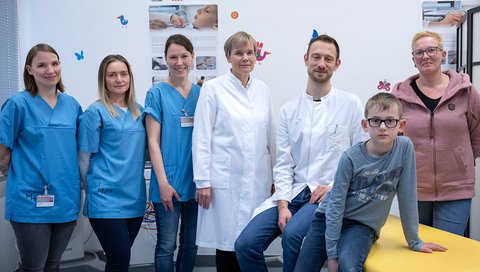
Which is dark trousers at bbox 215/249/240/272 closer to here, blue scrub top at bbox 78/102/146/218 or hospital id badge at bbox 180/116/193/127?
blue scrub top at bbox 78/102/146/218

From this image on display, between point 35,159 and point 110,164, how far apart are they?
315mm

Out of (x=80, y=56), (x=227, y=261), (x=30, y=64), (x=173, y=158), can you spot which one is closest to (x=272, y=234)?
(x=227, y=261)

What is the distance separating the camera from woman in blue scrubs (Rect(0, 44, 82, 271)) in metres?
1.89

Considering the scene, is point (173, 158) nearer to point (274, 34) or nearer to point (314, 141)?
point (314, 141)

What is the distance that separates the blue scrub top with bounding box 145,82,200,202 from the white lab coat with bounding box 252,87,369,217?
39 centimetres

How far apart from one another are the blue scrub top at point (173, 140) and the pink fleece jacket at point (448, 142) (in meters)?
1.05

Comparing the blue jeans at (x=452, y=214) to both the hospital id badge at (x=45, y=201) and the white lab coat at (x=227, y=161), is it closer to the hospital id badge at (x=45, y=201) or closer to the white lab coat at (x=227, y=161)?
the white lab coat at (x=227, y=161)

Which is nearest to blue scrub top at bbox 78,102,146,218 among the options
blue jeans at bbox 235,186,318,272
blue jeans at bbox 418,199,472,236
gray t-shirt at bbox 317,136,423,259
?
blue jeans at bbox 235,186,318,272

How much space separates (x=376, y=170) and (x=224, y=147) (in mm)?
764

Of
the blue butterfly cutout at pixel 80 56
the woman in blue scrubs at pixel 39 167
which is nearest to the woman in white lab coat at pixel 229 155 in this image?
the woman in blue scrubs at pixel 39 167

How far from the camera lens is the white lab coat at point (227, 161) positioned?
2.08m

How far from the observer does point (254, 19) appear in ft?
10.1

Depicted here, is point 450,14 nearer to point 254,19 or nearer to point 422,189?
point 254,19

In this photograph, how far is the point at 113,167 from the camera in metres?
2.03
